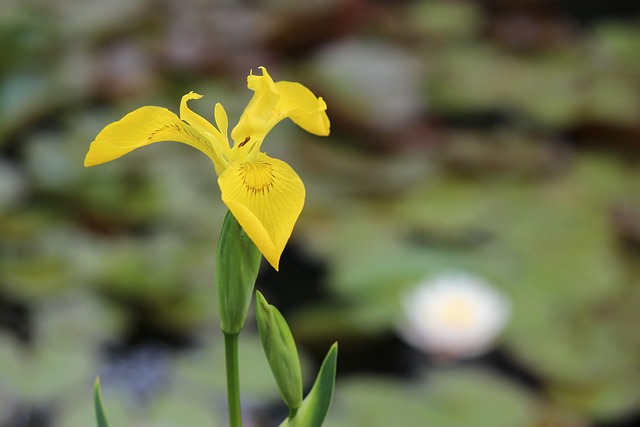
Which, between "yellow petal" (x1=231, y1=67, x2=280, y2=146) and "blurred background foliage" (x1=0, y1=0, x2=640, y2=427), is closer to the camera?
"yellow petal" (x1=231, y1=67, x2=280, y2=146)

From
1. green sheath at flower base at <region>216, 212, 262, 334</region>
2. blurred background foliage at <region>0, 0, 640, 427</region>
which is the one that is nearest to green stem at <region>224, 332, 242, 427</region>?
green sheath at flower base at <region>216, 212, 262, 334</region>

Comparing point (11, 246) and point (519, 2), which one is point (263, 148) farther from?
point (519, 2)

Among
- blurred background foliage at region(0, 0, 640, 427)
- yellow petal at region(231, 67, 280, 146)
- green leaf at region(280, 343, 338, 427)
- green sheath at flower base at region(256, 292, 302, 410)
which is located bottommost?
blurred background foliage at region(0, 0, 640, 427)

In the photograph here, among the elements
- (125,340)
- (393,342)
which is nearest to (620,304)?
(393,342)

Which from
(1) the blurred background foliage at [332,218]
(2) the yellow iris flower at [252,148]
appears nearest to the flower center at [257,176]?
(2) the yellow iris flower at [252,148]

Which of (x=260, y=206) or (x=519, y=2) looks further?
(x=519, y=2)

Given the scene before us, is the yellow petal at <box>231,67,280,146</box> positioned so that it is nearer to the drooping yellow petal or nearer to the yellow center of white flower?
the drooping yellow petal

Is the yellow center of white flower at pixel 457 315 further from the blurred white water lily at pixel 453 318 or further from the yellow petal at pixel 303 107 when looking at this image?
the yellow petal at pixel 303 107

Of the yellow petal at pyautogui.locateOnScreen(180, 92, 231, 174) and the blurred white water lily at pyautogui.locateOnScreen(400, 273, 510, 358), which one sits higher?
the yellow petal at pyautogui.locateOnScreen(180, 92, 231, 174)
